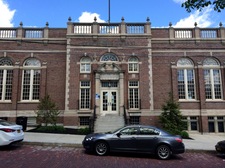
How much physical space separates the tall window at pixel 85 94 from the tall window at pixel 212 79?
1197cm

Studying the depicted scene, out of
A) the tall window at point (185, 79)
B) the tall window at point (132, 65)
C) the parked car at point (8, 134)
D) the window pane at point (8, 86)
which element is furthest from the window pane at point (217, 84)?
the window pane at point (8, 86)

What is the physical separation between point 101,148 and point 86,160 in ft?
3.81

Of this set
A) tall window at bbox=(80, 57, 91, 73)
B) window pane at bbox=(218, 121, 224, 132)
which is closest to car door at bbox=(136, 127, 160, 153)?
tall window at bbox=(80, 57, 91, 73)

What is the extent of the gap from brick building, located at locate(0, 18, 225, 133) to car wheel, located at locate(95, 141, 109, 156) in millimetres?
10025

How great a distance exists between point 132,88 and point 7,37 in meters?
13.9

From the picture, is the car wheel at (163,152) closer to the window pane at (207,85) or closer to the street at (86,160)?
the street at (86,160)

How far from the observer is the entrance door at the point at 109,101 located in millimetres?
19969

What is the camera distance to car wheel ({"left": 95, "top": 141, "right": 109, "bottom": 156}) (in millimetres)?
9195

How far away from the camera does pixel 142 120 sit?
1945cm

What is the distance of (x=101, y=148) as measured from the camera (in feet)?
30.3

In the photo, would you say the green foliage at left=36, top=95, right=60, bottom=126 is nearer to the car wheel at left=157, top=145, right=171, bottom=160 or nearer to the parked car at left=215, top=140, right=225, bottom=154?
the car wheel at left=157, top=145, right=171, bottom=160

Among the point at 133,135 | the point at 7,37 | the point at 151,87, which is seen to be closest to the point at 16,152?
the point at 133,135

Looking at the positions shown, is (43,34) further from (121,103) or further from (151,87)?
(151,87)

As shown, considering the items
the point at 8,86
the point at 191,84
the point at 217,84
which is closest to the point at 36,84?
the point at 8,86
